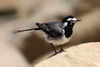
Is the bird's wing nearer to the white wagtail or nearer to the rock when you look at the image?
the white wagtail

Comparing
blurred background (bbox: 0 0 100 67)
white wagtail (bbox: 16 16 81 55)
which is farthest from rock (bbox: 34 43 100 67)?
blurred background (bbox: 0 0 100 67)

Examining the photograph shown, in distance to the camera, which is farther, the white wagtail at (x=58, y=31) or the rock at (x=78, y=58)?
the white wagtail at (x=58, y=31)

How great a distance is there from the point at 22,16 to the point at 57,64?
137 cm

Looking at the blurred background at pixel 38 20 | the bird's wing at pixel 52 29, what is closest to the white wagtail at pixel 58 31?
the bird's wing at pixel 52 29

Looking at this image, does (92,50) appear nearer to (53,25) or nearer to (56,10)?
(53,25)

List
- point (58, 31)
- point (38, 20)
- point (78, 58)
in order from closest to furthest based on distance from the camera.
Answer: point (78, 58) < point (58, 31) < point (38, 20)

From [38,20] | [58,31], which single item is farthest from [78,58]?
[38,20]

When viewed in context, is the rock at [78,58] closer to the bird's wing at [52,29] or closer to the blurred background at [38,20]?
the bird's wing at [52,29]

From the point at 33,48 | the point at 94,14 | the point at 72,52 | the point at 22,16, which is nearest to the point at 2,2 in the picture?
the point at 22,16

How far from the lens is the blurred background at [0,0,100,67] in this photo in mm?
3020

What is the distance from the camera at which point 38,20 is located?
10.4ft

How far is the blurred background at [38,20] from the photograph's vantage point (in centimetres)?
302

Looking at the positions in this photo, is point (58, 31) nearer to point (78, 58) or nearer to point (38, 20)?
point (78, 58)

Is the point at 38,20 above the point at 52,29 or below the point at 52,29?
below
